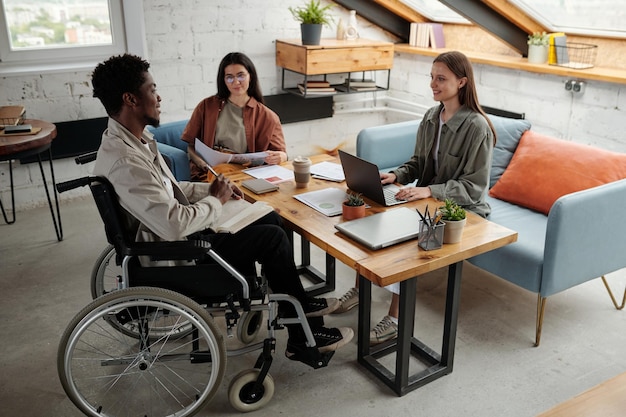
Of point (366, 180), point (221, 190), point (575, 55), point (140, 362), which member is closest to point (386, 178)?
point (366, 180)

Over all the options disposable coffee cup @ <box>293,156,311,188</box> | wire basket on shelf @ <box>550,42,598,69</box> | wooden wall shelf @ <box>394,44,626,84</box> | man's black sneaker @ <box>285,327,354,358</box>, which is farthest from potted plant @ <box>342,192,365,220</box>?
wire basket on shelf @ <box>550,42,598,69</box>

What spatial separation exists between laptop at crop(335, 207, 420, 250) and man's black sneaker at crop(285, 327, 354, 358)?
476mm

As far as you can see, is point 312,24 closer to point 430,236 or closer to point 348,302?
point 348,302

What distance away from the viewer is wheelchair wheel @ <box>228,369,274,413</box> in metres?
2.10

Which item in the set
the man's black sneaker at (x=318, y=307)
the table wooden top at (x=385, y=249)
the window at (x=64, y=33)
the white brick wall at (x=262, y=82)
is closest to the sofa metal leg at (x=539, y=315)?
the table wooden top at (x=385, y=249)

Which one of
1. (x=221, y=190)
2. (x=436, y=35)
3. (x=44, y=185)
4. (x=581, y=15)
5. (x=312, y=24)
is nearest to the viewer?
(x=221, y=190)

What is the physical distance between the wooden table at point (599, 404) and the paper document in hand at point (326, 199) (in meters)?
1.05

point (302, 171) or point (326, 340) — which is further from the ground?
point (302, 171)

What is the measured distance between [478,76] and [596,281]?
2012 millimetres

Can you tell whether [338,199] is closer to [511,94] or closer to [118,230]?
[118,230]

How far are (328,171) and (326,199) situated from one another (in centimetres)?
34

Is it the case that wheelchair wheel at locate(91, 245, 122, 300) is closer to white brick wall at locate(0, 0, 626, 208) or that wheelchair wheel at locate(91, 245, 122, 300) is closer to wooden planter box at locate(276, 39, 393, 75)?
white brick wall at locate(0, 0, 626, 208)

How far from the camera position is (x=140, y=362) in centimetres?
199

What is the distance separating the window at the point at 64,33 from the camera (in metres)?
3.89
